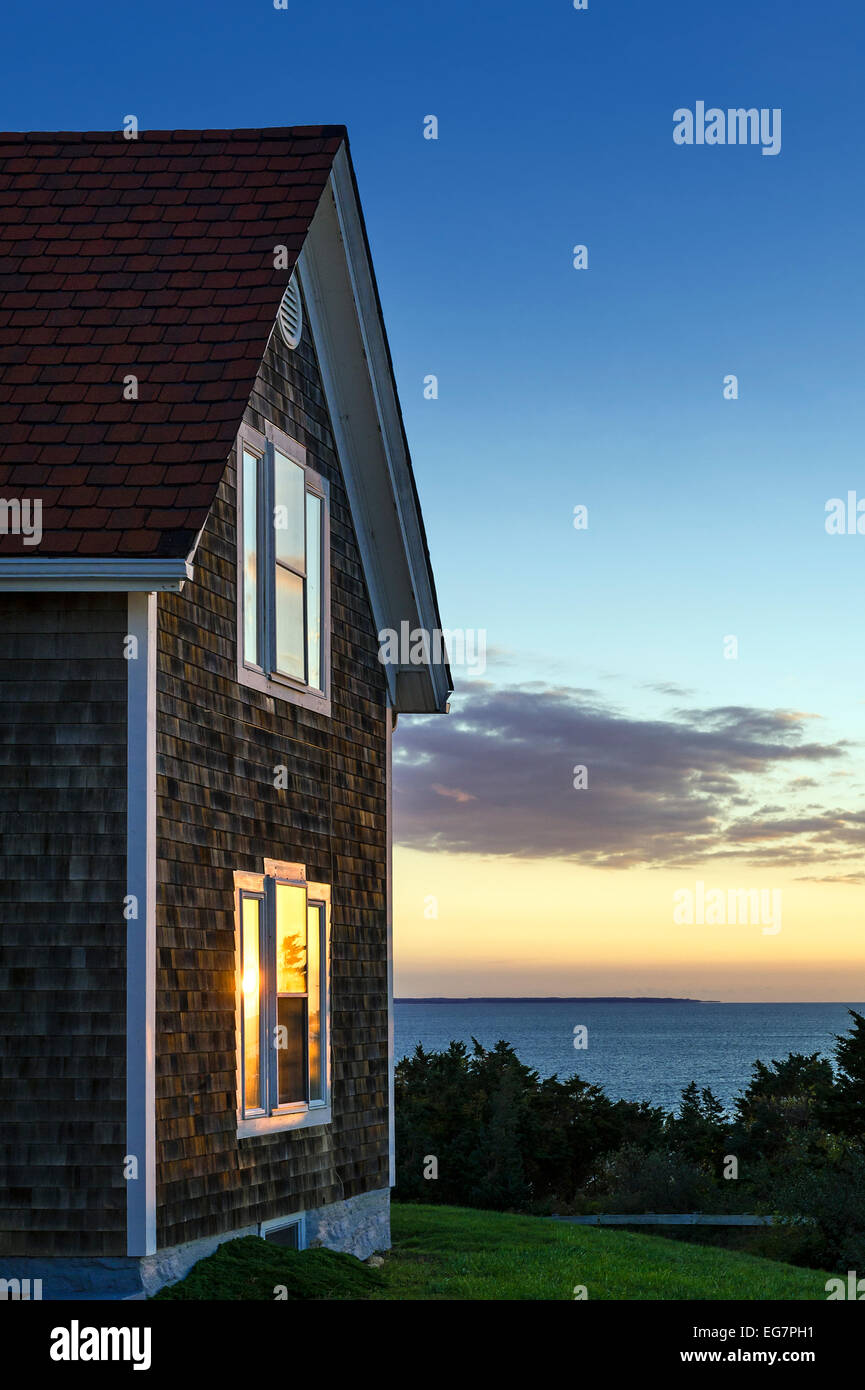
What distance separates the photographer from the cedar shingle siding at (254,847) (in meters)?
11.0

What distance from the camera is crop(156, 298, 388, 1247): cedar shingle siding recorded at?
1103 centimetres

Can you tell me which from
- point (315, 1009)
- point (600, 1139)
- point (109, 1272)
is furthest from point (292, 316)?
point (600, 1139)

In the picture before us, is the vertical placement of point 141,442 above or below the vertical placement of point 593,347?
below

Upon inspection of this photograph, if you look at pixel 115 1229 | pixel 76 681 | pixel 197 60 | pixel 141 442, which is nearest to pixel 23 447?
pixel 141 442

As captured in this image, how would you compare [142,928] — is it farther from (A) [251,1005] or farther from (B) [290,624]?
(B) [290,624]

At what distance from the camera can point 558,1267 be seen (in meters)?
14.2

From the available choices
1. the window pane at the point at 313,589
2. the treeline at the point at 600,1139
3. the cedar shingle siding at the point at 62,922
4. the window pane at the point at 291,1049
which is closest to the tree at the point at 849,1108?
the treeline at the point at 600,1139

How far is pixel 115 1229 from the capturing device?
399 inches

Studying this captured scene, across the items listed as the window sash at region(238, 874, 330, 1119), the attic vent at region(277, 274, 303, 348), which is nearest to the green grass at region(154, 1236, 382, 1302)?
the window sash at region(238, 874, 330, 1119)

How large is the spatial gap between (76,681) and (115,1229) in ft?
12.0

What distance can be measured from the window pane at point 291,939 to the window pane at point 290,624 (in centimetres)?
197

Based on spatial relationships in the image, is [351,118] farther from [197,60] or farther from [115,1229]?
[115,1229]

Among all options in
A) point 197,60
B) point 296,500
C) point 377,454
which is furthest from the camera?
point 197,60

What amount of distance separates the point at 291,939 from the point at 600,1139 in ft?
48.1
